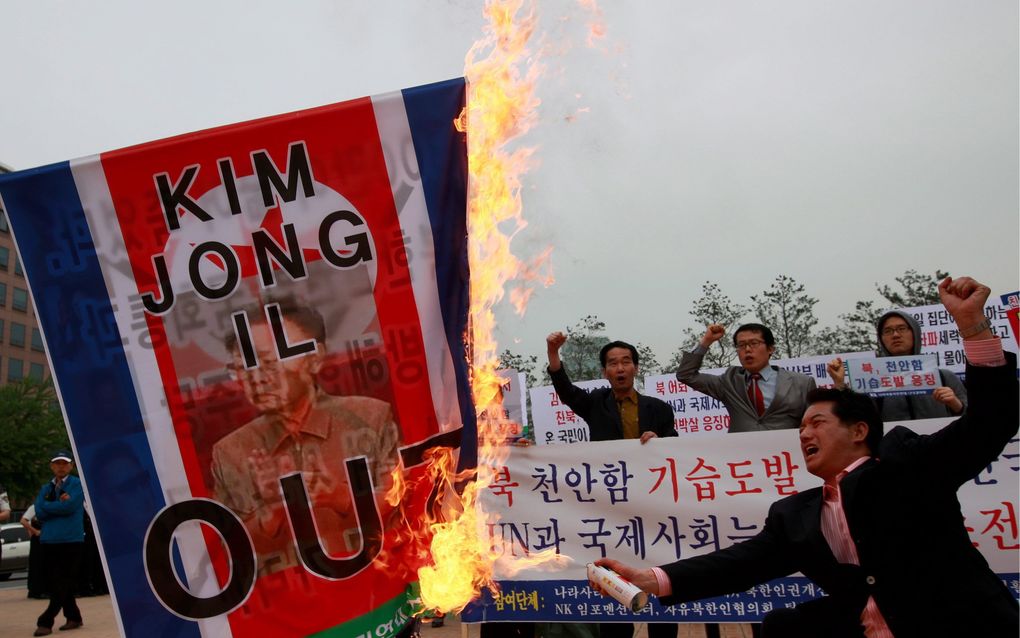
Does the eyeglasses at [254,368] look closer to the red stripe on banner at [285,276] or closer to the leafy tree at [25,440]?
the red stripe on banner at [285,276]

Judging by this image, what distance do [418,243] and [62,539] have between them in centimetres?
743

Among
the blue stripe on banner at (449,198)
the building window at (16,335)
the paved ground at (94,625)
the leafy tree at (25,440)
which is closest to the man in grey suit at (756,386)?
the paved ground at (94,625)

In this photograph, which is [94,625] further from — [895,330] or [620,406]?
[895,330]

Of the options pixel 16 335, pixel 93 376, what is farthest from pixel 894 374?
pixel 16 335

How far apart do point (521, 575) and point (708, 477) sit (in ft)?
4.36

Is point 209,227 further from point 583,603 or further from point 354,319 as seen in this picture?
point 583,603

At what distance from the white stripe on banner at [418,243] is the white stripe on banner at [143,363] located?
84 centimetres

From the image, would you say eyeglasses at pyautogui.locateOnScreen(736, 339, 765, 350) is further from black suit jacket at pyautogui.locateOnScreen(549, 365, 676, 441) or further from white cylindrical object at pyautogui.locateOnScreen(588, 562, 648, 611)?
white cylindrical object at pyautogui.locateOnScreen(588, 562, 648, 611)

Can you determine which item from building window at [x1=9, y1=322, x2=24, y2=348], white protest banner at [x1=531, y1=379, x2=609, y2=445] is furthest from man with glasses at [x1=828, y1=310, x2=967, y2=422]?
building window at [x1=9, y1=322, x2=24, y2=348]

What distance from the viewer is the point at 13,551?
57.1 ft

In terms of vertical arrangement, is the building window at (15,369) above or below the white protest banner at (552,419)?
above

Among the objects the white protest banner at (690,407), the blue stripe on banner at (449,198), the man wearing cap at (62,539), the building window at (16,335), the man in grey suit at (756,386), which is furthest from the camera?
the building window at (16,335)

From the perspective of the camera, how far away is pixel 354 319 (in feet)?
8.32

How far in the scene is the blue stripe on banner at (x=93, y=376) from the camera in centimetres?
244
